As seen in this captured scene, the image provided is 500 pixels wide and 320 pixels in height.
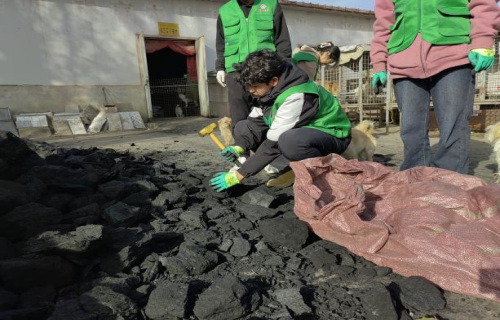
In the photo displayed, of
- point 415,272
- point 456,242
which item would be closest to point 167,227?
point 415,272

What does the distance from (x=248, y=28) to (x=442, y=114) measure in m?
1.85

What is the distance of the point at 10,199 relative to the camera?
6.50ft

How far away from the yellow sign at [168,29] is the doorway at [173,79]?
239 millimetres

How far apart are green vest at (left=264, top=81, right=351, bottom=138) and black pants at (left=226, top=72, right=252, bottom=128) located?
2.09 ft

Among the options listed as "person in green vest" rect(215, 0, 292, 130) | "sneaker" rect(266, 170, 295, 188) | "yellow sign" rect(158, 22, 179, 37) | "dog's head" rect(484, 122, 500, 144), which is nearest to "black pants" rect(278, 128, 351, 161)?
"sneaker" rect(266, 170, 295, 188)

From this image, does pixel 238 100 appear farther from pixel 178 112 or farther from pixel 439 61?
pixel 178 112

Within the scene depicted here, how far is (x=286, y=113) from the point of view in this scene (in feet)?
7.96

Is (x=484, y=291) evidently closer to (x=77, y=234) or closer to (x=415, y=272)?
(x=415, y=272)

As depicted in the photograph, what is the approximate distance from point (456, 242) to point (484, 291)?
0.21 m

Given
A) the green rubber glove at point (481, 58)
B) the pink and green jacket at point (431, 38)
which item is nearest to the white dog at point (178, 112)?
the pink and green jacket at point (431, 38)

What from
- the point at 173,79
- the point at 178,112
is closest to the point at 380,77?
the point at 178,112

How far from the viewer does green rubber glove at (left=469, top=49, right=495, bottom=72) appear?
2158 mm

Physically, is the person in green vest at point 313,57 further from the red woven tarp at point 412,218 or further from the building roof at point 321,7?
the building roof at point 321,7

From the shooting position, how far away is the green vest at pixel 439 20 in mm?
2260
